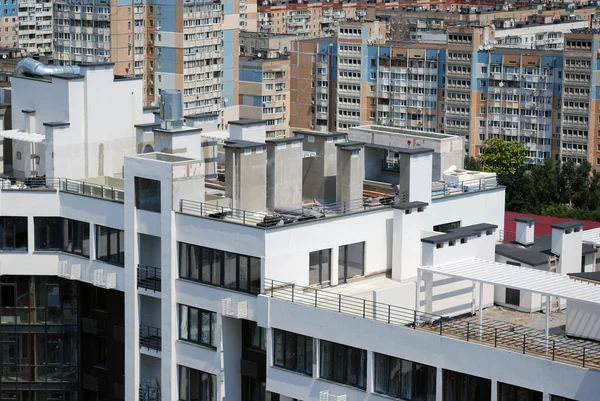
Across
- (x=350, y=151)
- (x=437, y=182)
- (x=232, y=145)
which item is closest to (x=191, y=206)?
(x=232, y=145)

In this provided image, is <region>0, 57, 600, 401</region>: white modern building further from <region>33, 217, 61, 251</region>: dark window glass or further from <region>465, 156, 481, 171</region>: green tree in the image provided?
<region>465, 156, 481, 171</region>: green tree

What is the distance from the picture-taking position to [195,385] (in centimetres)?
3850

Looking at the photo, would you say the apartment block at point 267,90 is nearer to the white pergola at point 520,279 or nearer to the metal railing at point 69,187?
the metal railing at point 69,187

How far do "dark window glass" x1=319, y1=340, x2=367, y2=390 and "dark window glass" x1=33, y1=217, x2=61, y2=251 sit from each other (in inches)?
385

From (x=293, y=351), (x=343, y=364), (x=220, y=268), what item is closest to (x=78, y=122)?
(x=220, y=268)

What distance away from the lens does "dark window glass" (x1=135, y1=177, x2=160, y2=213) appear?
38.4 m

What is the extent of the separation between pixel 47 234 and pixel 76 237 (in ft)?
2.80

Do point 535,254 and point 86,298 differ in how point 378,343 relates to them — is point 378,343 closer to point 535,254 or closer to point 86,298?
point 535,254

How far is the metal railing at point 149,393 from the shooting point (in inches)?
1563

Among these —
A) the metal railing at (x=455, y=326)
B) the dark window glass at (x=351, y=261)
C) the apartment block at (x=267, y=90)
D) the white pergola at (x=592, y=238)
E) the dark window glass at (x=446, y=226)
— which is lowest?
the apartment block at (x=267, y=90)

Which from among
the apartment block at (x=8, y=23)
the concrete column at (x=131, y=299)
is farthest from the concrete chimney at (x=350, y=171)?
the apartment block at (x=8, y=23)

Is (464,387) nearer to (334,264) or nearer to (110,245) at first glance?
(334,264)

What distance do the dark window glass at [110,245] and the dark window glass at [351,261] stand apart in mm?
5888

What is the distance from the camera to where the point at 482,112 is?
12738 centimetres
